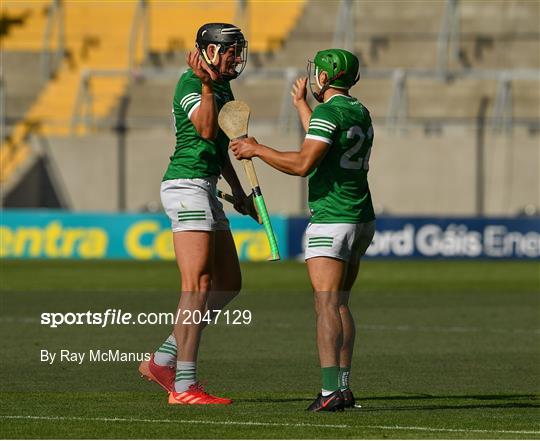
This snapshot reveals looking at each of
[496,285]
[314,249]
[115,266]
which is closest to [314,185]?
[314,249]

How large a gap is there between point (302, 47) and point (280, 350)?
24.7 meters

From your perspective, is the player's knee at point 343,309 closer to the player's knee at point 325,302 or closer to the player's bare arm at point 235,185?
the player's knee at point 325,302

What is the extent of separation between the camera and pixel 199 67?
33.1 feet

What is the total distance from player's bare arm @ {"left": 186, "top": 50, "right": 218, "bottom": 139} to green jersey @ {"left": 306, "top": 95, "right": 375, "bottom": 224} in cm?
66

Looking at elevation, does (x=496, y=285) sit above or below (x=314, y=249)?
above

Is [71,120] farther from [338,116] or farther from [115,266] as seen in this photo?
[338,116]

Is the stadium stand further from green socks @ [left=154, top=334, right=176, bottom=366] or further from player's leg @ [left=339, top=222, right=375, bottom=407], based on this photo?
player's leg @ [left=339, top=222, right=375, bottom=407]

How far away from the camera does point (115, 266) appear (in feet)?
96.8

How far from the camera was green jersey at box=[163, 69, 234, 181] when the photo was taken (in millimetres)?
10219

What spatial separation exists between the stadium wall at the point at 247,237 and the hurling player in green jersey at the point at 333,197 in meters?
20.5

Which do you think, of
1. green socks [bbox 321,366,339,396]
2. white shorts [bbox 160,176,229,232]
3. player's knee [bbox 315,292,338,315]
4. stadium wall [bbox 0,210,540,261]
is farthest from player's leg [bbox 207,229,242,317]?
stadium wall [bbox 0,210,540,261]

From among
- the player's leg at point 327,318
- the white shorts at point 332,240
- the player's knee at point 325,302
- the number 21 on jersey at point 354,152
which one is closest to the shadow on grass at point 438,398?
the player's leg at point 327,318

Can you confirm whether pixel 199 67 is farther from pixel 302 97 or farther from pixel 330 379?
pixel 330 379

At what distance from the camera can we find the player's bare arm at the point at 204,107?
998cm
